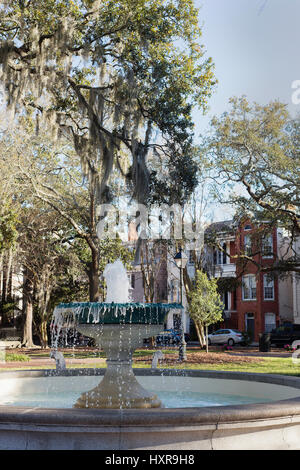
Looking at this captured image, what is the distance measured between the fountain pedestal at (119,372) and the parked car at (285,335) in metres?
27.5

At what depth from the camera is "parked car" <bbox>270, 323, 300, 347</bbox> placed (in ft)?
110

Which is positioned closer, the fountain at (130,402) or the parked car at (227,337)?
the fountain at (130,402)

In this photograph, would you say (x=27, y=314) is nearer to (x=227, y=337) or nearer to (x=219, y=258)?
(x=227, y=337)

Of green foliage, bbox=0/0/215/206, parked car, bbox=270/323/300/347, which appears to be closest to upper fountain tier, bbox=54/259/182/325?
green foliage, bbox=0/0/215/206

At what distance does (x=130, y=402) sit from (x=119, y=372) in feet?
1.92

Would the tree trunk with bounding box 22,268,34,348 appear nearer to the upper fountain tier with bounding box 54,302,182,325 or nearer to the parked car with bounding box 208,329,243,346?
the parked car with bounding box 208,329,243,346

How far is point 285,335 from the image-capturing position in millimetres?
33938

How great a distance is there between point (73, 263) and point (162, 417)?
94.8 ft

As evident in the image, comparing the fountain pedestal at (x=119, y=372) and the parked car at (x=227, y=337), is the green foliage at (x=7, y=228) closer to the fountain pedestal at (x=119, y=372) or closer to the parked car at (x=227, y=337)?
the fountain pedestal at (x=119, y=372)

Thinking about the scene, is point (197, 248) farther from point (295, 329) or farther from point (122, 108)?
point (122, 108)

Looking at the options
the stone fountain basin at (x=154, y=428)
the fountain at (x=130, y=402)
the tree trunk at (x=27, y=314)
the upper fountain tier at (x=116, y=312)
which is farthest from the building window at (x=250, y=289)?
the stone fountain basin at (x=154, y=428)

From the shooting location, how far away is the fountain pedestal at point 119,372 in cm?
764

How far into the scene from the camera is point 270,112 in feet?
83.7
